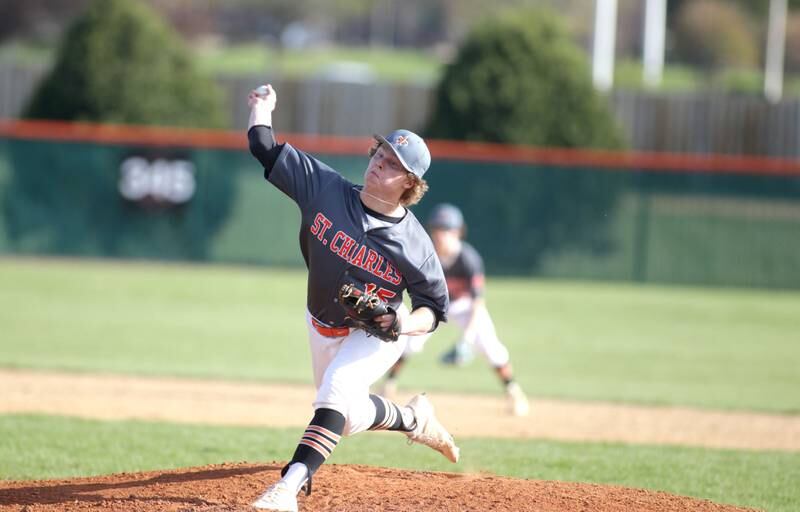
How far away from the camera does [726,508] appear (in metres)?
5.35

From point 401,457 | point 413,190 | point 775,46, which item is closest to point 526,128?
point 401,457

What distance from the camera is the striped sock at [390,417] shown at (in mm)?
5281

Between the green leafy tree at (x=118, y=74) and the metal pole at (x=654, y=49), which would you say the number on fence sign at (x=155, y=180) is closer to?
the green leafy tree at (x=118, y=74)

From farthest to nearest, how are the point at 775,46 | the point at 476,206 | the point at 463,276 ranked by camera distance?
the point at 775,46 → the point at 476,206 → the point at 463,276

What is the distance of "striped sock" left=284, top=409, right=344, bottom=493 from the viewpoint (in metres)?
4.89

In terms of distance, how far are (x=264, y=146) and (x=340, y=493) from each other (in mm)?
1699

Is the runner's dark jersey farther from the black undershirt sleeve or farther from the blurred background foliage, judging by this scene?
the blurred background foliage

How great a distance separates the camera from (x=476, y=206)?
18.9 meters

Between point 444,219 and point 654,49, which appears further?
point 654,49

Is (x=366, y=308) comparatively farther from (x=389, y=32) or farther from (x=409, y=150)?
(x=389, y=32)

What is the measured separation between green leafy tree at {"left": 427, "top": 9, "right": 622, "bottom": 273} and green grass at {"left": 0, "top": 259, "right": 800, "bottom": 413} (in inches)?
34.5

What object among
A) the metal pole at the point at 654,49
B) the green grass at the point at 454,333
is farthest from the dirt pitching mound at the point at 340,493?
the metal pole at the point at 654,49

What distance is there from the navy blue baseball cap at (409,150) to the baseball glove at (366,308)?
2.09ft

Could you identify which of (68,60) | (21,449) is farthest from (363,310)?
(68,60)
